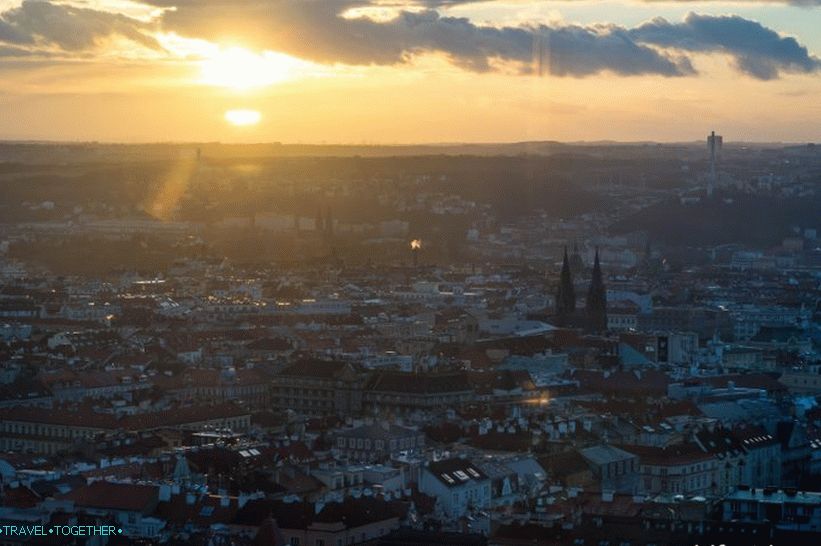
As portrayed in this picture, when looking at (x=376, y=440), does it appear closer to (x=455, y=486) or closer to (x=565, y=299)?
(x=455, y=486)

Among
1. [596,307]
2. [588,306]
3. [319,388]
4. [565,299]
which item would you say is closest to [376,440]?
[319,388]

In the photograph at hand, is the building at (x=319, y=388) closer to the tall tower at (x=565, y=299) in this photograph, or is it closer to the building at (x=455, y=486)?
the building at (x=455, y=486)

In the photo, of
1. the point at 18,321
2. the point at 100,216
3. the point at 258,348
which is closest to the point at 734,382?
the point at 258,348

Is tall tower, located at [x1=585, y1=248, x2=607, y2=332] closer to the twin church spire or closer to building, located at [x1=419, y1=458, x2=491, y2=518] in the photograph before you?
the twin church spire

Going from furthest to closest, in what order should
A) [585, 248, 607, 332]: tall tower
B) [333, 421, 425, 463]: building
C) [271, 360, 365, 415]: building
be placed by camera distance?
[585, 248, 607, 332]: tall tower, [271, 360, 365, 415]: building, [333, 421, 425, 463]: building

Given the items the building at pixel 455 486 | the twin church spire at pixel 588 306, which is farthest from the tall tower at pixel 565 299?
the building at pixel 455 486

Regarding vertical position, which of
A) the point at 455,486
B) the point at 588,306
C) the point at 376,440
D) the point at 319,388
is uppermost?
the point at 455,486

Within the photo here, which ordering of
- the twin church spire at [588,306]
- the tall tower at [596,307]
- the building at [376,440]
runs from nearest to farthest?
the building at [376,440], the tall tower at [596,307], the twin church spire at [588,306]

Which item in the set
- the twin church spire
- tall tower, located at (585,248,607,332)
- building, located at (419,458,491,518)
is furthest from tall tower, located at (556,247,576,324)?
building, located at (419,458,491,518)
